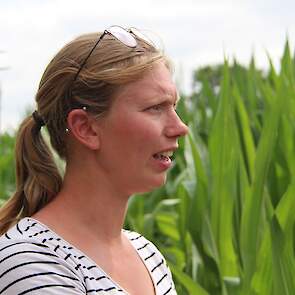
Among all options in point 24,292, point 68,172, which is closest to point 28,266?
point 24,292

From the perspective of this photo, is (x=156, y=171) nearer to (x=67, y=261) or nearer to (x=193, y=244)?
(x=67, y=261)

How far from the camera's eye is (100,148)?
3.79 ft

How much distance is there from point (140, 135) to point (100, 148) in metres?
0.06

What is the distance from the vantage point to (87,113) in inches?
45.7

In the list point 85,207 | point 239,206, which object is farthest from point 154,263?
point 239,206

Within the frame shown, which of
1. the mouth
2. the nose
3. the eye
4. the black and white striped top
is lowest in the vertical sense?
the black and white striped top

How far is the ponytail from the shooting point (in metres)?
1.22

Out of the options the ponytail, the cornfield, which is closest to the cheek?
the ponytail

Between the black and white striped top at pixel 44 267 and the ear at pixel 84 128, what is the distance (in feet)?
0.38

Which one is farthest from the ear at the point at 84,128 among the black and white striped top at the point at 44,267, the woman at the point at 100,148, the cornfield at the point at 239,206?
the cornfield at the point at 239,206

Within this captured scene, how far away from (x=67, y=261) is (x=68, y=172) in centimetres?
14

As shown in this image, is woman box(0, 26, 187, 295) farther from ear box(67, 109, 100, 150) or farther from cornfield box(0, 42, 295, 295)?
cornfield box(0, 42, 295, 295)

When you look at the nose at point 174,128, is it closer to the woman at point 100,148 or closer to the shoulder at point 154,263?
the woman at point 100,148

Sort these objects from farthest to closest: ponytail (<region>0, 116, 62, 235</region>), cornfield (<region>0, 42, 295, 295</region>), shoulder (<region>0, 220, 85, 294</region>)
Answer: cornfield (<region>0, 42, 295, 295</region>) < ponytail (<region>0, 116, 62, 235</region>) < shoulder (<region>0, 220, 85, 294</region>)
